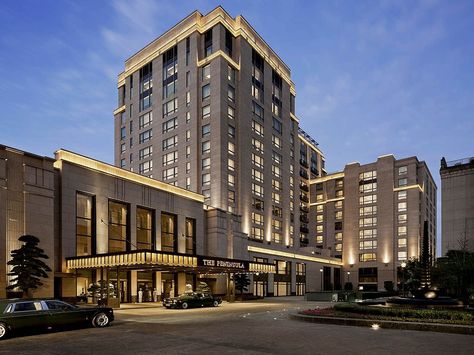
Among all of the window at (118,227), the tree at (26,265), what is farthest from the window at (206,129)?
the tree at (26,265)

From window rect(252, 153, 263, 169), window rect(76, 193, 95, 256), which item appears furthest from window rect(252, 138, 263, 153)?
window rect(76, 193, 95, 256)

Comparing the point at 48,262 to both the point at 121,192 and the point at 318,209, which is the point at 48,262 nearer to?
the point at 121,192

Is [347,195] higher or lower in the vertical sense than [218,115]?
lower

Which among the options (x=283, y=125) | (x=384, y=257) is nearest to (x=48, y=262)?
(x=283, y=125)

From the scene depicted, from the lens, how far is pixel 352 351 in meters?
13.9

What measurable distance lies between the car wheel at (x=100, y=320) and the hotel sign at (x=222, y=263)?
73.1 ft

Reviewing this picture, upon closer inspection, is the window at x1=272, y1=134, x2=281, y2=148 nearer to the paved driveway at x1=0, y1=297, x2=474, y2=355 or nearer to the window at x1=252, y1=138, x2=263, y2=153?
the window at x1=252, y1=138, x2=263, y2=153

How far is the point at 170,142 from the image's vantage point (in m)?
80.6

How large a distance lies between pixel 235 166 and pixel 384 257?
50793 millimetres

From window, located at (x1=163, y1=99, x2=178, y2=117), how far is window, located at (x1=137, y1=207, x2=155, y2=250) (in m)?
32.4

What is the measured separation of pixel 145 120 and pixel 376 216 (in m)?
60.8

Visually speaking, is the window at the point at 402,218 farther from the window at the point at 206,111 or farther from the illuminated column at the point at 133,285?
the illuminated column at the point at 133,285

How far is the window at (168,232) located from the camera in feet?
178

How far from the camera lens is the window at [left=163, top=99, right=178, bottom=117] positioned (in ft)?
264
